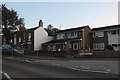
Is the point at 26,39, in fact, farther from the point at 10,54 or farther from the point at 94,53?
the point at 94,53

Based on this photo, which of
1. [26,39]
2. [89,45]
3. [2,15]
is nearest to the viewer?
[2,15]

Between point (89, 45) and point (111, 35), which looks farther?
point (89, 45)

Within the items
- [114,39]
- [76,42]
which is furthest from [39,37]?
[114,39]

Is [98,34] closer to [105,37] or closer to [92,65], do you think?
[105,37]

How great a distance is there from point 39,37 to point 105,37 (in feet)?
65.6

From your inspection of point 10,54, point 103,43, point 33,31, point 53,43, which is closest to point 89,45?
point 103,43

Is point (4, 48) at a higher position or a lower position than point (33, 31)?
lower

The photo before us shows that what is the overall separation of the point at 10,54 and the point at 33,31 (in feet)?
75.8

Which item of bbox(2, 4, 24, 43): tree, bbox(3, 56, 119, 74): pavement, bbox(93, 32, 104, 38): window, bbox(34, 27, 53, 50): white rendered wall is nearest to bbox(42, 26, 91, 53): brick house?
bbox(93, 32, 104, 38): window

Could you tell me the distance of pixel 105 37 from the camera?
55219 mm

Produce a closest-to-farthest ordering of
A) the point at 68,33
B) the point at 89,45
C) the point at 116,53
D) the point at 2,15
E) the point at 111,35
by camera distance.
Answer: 1. the point at 116,53
2. the point at 2,15
3. the point at 111,35
4. the point at 89,45
5. the point at 68,33

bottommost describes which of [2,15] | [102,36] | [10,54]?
[10,54]

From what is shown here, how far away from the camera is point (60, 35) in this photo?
218 feet

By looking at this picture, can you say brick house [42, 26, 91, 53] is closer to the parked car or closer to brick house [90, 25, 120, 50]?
brick house [90, 25, 120, 50]
